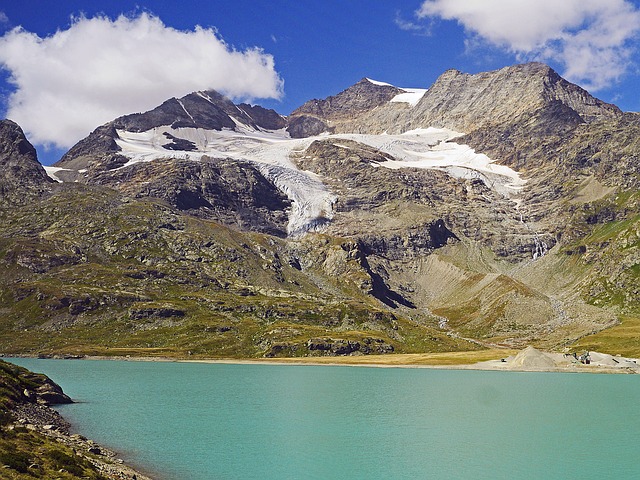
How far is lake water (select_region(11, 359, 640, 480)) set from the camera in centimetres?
6631

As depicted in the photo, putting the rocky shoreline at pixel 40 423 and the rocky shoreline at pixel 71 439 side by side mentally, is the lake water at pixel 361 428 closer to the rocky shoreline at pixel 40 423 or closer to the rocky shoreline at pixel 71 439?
the rocky shoreline at pixel 71 439

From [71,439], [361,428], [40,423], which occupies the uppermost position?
[40,423]

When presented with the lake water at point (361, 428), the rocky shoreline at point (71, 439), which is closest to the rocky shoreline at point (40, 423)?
the rocky shoreline at point (71, 439)

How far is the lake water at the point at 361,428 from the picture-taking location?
66.3 meters

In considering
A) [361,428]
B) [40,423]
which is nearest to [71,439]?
[40,423]

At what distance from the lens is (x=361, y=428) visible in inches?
3585

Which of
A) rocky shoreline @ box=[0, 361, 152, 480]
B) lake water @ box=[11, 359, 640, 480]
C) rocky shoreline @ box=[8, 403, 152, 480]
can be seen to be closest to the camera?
rocky shoreline @ box=[0, 361, 152, 480]

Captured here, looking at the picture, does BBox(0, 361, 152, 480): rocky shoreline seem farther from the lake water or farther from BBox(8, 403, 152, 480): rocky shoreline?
the lake water

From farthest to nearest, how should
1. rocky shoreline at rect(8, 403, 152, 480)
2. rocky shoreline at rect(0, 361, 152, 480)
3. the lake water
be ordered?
the lake water, rocky shoreline at rect(8, 403, 152, 480), rocky shoreline at rect(0, 361, 152, 480)

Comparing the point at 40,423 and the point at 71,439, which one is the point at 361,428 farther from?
the point at 40,423

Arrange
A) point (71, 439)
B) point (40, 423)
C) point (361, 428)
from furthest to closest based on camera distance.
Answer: point (361, 428)
point (40, 423)
point (71, 439)

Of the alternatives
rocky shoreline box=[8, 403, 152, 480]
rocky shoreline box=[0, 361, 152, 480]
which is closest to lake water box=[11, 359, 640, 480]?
rocky shoreline box=[8, 403, 152, 480]

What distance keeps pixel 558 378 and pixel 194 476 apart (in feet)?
533

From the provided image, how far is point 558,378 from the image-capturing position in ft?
632
